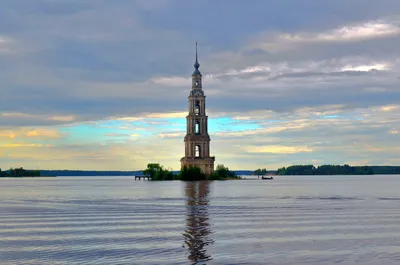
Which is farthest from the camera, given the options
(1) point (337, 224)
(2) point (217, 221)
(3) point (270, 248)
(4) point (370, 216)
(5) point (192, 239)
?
(4) point (370, 216)

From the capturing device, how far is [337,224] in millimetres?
51719

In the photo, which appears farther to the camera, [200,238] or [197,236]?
[197,236]

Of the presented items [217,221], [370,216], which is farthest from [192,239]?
[370,216]

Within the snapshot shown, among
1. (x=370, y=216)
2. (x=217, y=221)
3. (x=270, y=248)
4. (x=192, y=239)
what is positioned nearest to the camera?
(x=270, y=248)

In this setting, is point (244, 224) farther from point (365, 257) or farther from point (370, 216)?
point (365, 257)

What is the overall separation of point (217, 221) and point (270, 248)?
17619 mm

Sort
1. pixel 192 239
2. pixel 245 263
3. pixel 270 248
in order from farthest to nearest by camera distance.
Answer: pixel 192 239, pixel 270 248, pixel 245 263

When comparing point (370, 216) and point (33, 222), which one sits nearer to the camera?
point (33, 222)

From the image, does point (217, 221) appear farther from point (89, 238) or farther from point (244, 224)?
point (89, 238)

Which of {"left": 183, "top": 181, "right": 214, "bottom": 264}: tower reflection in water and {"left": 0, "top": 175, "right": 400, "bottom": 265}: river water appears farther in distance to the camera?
{"left": 183, "top": 181, "right": 214, "bottom": 264}: tower reflection in water

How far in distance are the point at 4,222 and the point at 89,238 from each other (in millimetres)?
14924

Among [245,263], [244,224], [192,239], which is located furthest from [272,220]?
[245,263]

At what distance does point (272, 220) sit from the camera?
56281mm

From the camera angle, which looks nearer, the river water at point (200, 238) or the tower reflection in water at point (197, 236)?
the river water at point (200, 238)
